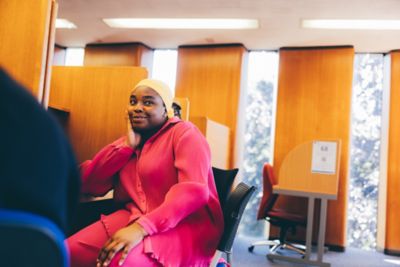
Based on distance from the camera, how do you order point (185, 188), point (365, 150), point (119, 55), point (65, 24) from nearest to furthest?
point (185, 188) < point (65, 24) < point (365, 150) < point (119, 55)

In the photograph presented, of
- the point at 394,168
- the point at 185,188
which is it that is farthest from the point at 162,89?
the point at 394,168

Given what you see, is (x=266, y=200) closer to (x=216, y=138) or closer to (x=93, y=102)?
(x=216, y=138)

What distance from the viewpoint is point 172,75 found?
6.27 metres

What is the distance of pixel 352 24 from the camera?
4.81 metres

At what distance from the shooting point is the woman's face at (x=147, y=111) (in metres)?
1.66

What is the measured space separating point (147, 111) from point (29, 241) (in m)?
1.20

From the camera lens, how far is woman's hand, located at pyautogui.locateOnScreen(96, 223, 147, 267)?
118 centimetres

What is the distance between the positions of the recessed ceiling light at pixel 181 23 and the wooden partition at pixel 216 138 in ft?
4.20

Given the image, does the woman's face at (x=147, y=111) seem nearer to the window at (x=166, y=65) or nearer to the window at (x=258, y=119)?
the window at (x=258, y=119)

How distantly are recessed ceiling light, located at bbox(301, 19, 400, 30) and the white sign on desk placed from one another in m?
1.46

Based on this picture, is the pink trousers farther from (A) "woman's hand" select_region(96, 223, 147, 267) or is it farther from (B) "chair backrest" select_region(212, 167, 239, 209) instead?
(B) "chair backrest" select_region(212, 167, 239, 209)

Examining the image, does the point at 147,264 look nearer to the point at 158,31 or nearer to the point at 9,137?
the point at 9,137

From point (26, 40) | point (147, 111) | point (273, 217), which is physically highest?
point (26, 40)

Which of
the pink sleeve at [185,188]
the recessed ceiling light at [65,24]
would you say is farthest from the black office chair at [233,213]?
the recessed ceiling light at [65,24]
